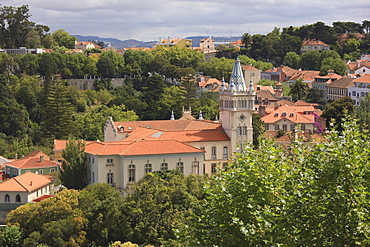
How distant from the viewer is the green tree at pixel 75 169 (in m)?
41.2

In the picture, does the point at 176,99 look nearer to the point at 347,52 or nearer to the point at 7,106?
the point at 7,106

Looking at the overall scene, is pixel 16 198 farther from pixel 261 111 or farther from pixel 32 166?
pixel 261 111

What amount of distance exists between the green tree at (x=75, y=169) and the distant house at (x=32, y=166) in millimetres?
8458

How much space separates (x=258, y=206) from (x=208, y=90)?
6302 cm

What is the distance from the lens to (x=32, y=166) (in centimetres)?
4984

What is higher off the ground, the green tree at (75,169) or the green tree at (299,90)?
the green tree at (299,90)

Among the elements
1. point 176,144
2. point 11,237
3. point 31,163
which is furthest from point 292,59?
point 11,237

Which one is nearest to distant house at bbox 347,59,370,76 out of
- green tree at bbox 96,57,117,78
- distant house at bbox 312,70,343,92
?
distant house at bbox 312,70,343,92

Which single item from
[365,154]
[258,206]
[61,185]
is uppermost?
[365,154]

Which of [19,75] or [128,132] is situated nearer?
[128,132]

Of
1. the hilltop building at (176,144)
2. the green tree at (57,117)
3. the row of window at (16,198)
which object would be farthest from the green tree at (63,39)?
the row of window at (16,198)

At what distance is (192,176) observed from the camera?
37969 millimetres

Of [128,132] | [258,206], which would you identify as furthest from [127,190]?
[258,206]

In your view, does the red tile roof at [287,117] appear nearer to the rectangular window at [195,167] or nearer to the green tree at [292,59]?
the rectangular window at [195,167]
